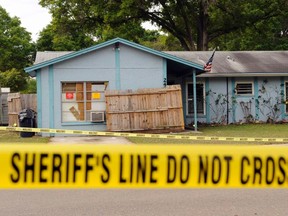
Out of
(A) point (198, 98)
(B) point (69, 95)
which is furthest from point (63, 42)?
(B) point (69, 95)

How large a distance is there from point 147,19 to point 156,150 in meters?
34.7

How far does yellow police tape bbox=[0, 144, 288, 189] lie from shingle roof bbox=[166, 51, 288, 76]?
18802 millimetres

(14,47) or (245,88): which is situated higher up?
(14,47)

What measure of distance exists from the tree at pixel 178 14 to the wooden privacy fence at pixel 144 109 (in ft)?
59.4

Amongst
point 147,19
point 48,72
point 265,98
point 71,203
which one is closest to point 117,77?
point 48,72

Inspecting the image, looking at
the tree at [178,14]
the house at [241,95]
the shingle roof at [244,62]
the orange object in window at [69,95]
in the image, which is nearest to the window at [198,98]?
the house at [241,95]

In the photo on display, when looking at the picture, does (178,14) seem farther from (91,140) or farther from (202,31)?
(91,140)

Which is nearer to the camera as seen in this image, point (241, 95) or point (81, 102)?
point (81, 102)

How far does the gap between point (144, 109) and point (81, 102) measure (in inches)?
99.3

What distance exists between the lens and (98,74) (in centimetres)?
1695

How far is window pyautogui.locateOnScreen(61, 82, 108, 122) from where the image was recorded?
55.1 feet

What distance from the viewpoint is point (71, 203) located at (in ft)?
19.6

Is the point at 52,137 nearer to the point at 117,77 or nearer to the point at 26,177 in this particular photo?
the point at 117,77

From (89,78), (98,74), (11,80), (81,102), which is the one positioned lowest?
(81,102)
